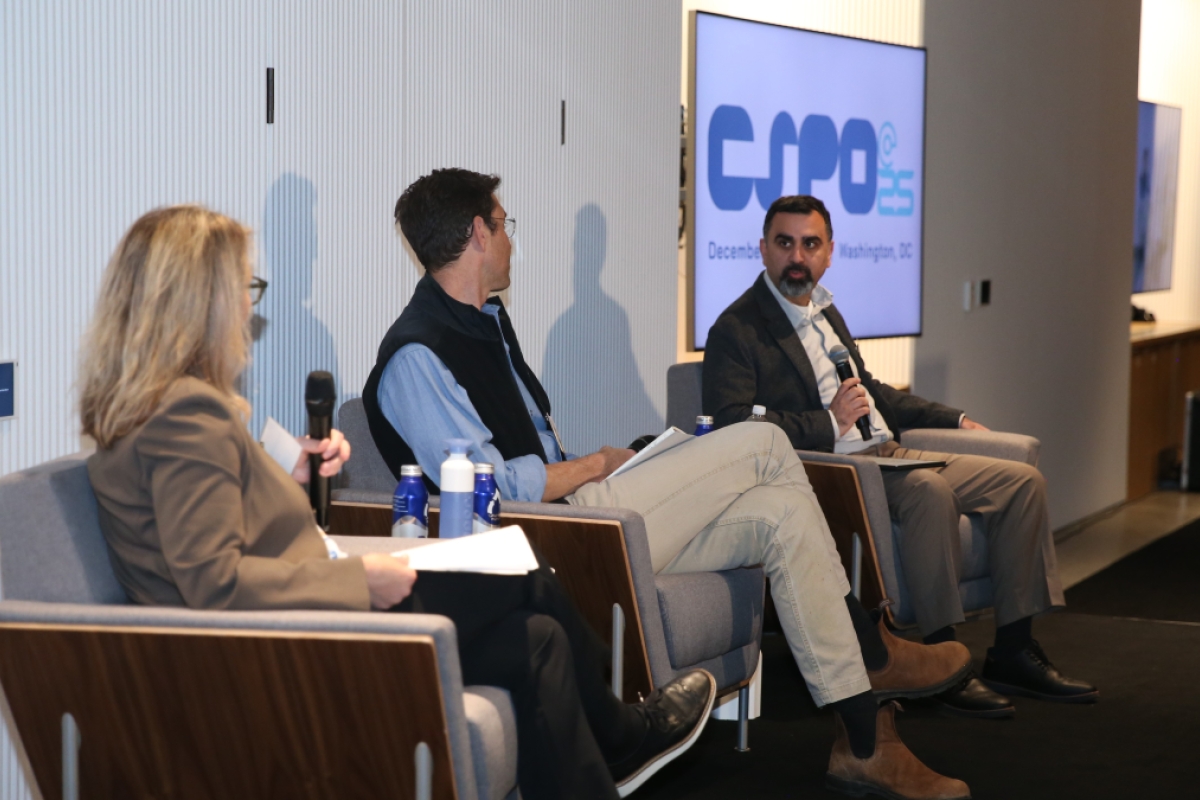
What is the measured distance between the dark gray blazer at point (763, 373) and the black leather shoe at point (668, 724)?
1.22m

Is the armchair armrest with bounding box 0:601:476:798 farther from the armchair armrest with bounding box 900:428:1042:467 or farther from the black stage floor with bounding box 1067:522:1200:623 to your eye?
the black stage floor with bounding box 1067:522:1200:623

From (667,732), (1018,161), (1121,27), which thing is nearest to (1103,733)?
(667,732)

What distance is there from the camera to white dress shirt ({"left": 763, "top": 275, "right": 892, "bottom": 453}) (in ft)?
13.3

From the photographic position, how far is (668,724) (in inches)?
98.8

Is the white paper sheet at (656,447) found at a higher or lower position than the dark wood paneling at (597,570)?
higher

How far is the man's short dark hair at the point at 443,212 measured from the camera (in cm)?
305

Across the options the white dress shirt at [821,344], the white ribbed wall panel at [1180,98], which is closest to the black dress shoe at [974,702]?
the white dress shirt at [821,344]

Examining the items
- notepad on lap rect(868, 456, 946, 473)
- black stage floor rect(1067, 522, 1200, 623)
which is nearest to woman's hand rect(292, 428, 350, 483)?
notepad on lap rect(868, 456, 946, 473)

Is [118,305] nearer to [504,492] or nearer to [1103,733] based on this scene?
[504,492]

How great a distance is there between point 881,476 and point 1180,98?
7294 mm

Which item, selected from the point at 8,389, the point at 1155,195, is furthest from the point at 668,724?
the point at 1155,195

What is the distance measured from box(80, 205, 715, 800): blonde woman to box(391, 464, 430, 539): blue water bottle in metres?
0.49

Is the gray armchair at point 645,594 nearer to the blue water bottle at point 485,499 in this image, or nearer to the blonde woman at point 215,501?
the blue water bottle at point 485,499

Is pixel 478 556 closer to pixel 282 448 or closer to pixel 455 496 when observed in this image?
pixel 282 448
